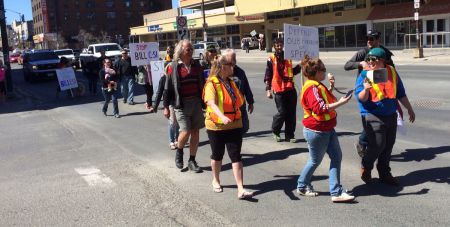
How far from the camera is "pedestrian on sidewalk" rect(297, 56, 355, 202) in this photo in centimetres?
509

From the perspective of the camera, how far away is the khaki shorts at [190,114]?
264 inches

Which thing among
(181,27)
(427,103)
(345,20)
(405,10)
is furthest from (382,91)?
(345,20)

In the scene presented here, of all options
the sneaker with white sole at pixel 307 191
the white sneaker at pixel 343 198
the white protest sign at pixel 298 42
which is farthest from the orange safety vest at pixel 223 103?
the white protest sign at pixel 298 42

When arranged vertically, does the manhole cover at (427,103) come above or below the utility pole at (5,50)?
below

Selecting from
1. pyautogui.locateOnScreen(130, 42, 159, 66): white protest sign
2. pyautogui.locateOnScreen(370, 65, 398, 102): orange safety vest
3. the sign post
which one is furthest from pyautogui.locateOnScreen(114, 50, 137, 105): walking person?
pyautogui.locateOnScreen(370, 65, 398, 102): orange safety vest

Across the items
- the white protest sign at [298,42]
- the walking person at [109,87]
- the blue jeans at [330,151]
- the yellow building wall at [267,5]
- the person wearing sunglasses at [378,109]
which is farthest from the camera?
the yellow building wall at [267,5]

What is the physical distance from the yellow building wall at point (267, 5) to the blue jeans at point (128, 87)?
28.1 meters

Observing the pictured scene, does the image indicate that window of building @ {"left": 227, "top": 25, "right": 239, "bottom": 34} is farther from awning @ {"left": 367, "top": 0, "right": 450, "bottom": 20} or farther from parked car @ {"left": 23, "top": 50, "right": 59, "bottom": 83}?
parked car @ {"left": 23, "top": 50, "right": 59, "bottom": 83}

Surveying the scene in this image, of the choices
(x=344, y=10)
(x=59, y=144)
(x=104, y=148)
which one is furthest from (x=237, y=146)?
(x=344, y=10)

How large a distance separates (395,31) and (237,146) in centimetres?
3619

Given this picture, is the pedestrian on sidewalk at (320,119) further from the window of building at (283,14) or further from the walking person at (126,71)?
the window of building at (283,14)

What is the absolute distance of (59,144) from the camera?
32.1 feet

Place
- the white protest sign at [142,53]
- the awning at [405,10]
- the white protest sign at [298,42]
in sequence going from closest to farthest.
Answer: the white protest sign at [298,42] < the white protest sign at [142,53] < the awning at [405,10]

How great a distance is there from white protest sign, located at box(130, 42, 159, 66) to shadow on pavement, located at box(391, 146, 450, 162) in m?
8.48
